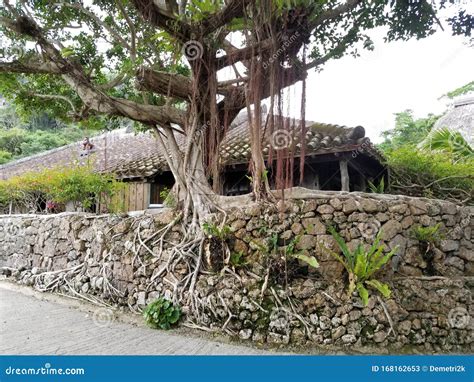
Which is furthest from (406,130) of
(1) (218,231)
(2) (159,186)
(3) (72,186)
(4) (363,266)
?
(3) (72,186)

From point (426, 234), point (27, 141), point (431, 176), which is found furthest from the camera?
point (27, 141)

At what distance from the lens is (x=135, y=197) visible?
7043 millimetres

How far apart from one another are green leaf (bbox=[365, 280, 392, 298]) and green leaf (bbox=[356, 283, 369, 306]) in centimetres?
11

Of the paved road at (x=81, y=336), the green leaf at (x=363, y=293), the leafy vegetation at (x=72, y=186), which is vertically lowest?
the paved road at (x=81, y=336)

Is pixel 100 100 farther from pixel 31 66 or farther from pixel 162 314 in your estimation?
pixel 162 314

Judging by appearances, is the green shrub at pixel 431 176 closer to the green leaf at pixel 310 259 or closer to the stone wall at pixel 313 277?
the stone wall at pixel 313 277

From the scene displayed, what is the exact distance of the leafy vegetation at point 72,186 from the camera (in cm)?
600

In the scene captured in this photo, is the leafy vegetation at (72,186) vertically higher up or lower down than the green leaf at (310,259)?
higher up

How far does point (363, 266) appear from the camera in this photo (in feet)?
11.3

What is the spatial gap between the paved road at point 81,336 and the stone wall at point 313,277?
0.36 meters

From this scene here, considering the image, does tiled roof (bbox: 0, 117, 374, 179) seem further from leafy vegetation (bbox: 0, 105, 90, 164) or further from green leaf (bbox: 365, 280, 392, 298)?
leafy vegetation (bbox: 0, 105, 90, 164)

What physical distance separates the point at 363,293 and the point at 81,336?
3.32m

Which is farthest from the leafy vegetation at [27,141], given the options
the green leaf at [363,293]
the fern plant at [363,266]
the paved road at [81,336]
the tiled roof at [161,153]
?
the green leaf at [363,293]

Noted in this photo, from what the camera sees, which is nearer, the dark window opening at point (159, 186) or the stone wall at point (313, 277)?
the stone wall at point (313, 277)
